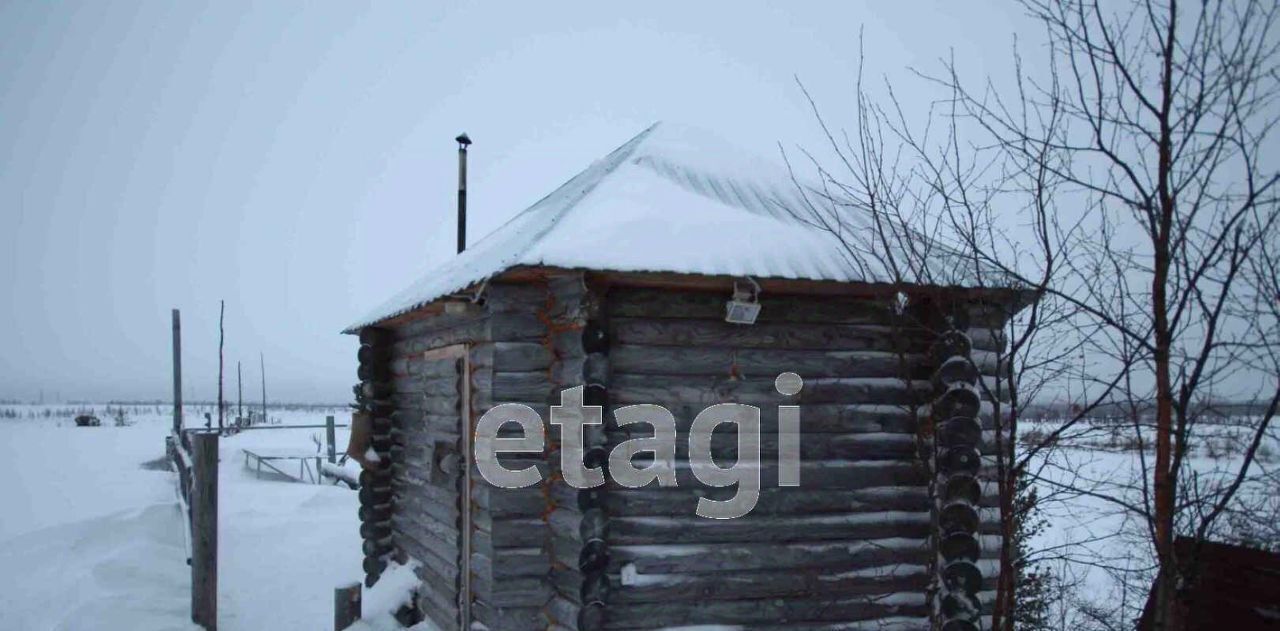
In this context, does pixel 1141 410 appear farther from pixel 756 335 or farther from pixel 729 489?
pixel 729 489

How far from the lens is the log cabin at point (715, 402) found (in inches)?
206

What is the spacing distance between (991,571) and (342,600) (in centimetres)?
567

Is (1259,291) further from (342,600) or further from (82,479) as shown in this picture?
(82,479)

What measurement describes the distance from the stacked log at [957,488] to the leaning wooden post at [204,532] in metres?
6.72

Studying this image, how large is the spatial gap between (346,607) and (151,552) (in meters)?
4.66

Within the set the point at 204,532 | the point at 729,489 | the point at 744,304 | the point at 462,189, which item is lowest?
the point at 204,532

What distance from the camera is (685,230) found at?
5.50 meters

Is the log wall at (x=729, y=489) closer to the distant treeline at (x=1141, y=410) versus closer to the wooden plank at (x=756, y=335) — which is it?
the wooden plank at (x=756, y=335)

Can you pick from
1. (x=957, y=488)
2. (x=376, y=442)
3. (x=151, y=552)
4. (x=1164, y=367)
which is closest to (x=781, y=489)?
(x=957, y=488)

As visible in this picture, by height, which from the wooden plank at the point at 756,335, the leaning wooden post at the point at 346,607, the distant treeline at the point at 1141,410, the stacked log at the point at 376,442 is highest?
the wooden plank at the point at 756,335

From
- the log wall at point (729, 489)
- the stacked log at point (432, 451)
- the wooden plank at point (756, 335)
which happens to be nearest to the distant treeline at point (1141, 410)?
the log wall at point (729, 489)

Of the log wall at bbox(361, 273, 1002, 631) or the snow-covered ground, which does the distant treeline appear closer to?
the log wall at bbox(361, 273, 1002, 631)

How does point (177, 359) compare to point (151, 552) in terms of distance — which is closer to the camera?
point (151, 552)

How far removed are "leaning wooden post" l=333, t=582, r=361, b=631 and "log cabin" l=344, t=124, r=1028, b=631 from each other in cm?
163
